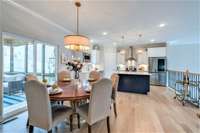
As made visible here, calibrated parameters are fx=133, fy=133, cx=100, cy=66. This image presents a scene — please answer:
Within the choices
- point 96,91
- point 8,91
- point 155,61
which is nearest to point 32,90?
point 96,91

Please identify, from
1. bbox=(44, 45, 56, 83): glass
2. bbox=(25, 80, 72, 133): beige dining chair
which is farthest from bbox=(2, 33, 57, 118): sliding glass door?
bbox=(25, 80, 72, 133): beige dining chair

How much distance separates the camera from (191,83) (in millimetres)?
4574

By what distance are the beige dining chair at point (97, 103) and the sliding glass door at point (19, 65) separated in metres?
2.27

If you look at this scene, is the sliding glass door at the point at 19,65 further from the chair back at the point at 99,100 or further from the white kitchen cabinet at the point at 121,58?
the white kitchen cabinet at the point at 121,58

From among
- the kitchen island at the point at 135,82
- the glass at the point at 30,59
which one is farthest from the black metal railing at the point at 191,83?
the glass at the point at 30,59

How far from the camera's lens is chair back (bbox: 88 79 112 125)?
82.3 inches

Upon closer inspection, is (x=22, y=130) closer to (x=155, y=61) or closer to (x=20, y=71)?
(x=20, y=71)

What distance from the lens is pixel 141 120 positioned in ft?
9.93

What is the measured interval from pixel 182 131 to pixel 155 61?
19.8ft

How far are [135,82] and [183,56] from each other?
3967 millimetres

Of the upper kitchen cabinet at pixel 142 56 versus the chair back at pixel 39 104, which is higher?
the upper kitchen cabinet at pixel 142 56

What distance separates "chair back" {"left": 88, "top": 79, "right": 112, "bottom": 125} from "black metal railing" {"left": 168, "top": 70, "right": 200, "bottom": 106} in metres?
3.42

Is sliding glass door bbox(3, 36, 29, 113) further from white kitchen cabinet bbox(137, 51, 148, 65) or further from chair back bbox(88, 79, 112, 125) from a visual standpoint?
white kitchen cabinet bbox(137, 51, 148, 65)

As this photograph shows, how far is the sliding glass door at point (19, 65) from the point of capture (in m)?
3.57
